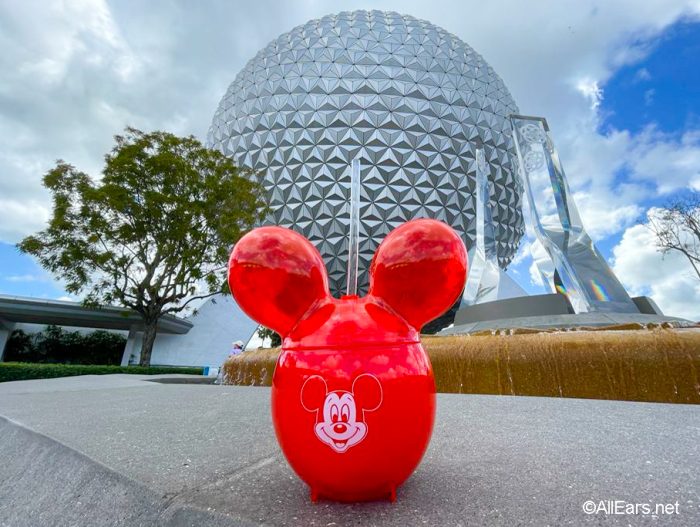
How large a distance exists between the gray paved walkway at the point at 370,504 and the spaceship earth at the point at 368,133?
13600 millimetres

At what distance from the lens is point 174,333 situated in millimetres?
19969

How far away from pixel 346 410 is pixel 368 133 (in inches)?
653

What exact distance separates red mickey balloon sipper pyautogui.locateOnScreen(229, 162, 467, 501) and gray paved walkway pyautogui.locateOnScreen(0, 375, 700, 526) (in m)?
0.14

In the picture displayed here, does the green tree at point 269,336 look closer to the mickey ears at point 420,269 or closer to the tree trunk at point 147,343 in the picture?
the tree trunk at point 147,343

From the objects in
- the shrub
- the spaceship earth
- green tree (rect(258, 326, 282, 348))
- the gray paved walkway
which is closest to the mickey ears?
the gray paved walkway

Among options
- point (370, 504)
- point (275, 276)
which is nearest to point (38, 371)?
point (275, 276)

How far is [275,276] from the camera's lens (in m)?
1.26

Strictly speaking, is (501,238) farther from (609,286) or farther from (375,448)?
(375,448)

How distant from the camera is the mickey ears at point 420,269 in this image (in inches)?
49.1

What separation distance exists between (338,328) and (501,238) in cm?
1988

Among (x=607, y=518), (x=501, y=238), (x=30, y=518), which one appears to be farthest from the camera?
(x=501, y=238)

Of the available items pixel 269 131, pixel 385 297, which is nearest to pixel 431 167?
pixel 269 131

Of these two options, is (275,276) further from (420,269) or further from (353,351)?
(420,269)

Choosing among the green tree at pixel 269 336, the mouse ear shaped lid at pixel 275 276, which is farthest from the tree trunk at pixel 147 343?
the mouse ear shaped lid at pixel 275 276
